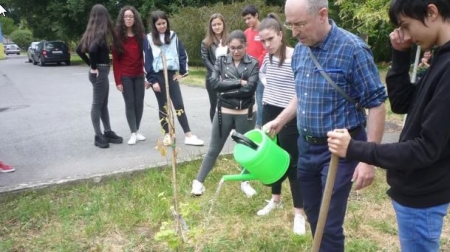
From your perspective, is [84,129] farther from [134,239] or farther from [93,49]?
[134,239]

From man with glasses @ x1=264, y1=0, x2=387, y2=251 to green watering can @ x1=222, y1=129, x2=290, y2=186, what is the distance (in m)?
0.22

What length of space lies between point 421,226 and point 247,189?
7.79ft

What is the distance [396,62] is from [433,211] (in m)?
0.67

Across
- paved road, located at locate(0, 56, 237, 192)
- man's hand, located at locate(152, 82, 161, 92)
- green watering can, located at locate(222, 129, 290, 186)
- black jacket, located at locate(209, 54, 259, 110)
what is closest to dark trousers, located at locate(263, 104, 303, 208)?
black jacket, located at locate(209, 54, 259, 110)

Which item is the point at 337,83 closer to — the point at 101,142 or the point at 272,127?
the point at 272,127

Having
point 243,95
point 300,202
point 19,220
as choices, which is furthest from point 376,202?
point 19,220

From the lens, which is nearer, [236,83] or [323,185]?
[323,185]

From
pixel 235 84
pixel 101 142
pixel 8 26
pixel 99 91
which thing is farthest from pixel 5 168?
pixel 8 26

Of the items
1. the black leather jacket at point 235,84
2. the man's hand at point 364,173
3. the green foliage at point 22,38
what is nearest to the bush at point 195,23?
the black leather jacket at point 235,84

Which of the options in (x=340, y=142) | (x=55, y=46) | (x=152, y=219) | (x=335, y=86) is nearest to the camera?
(x=340, y=142)

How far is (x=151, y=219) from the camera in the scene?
11.4ft

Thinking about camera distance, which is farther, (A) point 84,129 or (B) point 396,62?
(A) point 84,129

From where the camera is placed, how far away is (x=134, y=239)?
3.19 metres

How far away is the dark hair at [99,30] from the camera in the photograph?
5.12 metres
